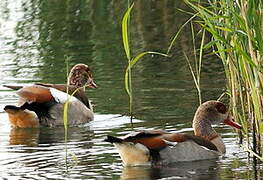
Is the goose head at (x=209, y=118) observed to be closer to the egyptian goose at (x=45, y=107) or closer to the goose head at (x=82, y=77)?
the egyptian goose at (x=45, y=107)

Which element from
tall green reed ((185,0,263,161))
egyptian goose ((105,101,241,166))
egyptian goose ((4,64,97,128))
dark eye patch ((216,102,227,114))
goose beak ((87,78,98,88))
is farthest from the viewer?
goose beak ((87,78,98,88))

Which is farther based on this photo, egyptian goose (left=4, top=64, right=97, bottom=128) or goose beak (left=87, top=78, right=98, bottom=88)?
goose beak (left=87, top=78, right=98, bottom=88)

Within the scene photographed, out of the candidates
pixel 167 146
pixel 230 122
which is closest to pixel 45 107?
pixel 230 122

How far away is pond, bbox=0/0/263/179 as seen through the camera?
984cm

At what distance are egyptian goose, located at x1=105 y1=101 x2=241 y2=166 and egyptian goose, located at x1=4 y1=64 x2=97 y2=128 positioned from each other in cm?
267

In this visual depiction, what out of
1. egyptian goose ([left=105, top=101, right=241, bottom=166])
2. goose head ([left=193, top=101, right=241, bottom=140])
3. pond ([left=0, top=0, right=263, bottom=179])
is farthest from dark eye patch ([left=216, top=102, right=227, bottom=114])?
pond ([left=0, top=0, right=263, bottom=179])

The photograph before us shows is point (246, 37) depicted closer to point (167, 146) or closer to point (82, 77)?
point (167, 146)

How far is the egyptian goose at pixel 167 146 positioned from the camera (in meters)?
9.77

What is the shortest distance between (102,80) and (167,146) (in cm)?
549

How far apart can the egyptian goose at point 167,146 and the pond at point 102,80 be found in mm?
95

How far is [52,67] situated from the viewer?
54.9 feet

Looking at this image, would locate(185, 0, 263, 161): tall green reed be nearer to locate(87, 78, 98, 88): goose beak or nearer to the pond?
the pond

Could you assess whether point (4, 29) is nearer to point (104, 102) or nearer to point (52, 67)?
point (52, 67)

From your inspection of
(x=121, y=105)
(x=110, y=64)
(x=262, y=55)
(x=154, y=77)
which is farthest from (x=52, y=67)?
(x=262, y=55)
